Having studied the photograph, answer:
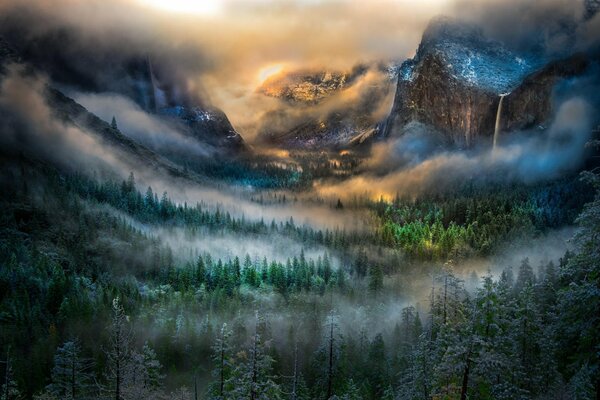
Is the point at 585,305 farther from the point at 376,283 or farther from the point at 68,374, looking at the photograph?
the point at 376,283

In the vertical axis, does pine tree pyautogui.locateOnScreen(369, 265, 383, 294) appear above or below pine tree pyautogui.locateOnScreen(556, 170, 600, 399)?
above

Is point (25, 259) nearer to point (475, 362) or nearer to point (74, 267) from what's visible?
point (74, 267)

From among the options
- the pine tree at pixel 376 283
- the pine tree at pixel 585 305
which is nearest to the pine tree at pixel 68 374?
the pine tree at pixel 585 305

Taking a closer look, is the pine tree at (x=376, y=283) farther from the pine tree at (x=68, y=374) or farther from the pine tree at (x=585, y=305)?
the pine tree at (x=585, y=305)

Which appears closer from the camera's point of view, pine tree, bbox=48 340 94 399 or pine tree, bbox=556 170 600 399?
pine tree, bbox=556 170 600 399

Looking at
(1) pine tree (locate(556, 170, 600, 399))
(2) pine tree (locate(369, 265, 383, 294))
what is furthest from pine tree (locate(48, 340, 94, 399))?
(2) pine tree (locate(369, 265, 383, 294))

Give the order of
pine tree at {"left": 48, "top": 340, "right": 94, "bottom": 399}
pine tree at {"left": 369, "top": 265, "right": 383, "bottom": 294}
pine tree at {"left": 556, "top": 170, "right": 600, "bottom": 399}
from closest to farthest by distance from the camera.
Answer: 1. pine tree at {"left": 556, "top": 170, "right": 600, "bottom": 399}
2. pine tree at {"left": 48, "top": 340, "right": 94, "bottom": 399}
3. pine tree at {"left": 369, "top": 265, "right": 383, "bottom": 294}

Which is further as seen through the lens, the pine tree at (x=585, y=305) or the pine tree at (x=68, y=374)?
the pine tree at (x=68, y=374)

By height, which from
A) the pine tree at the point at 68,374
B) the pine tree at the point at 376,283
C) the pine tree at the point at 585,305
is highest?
the pine tree at the point at 376,283

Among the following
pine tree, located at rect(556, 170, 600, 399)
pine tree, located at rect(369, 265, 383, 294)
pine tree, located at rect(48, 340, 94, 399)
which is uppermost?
pine tree, located at rect(369, 265, 383, 294)

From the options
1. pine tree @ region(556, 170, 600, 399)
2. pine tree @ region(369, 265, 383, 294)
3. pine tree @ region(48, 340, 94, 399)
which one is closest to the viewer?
pine tree @ region(556, 170, 600, 399)

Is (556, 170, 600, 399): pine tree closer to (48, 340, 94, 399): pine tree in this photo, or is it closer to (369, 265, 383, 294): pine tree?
(48, 340, 94, 399): pine tree

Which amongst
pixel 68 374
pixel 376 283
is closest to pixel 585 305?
pixel 68 374
